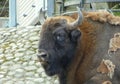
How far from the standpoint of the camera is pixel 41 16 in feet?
51.9

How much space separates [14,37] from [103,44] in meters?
6.05

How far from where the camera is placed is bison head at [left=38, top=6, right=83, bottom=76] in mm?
7406

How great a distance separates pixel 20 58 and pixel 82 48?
492cm

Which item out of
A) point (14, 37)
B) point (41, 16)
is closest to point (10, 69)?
point (14, 37)

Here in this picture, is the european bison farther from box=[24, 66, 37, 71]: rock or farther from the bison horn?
box=[24, 66, 37, 71]: rock

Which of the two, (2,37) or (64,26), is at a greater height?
(64,26)

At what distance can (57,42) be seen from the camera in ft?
24.6

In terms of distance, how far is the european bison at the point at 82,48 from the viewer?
748cm

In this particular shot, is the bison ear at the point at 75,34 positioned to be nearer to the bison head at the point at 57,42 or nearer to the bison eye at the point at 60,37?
the bison head at the point at 57,42

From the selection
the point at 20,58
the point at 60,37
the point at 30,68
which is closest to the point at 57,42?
the point at 60,37

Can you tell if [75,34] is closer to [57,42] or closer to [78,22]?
[78,22]

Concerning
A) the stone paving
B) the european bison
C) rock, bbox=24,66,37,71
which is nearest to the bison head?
the european bison

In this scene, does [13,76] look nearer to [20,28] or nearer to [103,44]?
[20,28]

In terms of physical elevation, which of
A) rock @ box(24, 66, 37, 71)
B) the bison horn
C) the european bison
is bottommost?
rock @ box(24, 66, 37, 71)
